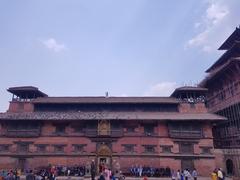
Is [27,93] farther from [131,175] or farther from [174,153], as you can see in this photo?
[174,153]

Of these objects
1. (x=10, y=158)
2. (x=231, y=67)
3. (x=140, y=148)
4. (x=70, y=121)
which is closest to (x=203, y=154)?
(x=140, y=148)

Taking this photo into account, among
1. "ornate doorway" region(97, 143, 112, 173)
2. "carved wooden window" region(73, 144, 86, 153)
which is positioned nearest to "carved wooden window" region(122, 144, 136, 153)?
"ornate doorway" region(97, 143, 112, 173)

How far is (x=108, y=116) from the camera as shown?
99.5 feet

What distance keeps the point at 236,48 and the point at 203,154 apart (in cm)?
1509

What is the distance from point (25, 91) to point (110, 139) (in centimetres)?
1494

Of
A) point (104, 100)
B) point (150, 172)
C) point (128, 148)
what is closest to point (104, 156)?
point (128, 148)

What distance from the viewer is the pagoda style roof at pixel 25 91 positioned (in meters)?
33.2

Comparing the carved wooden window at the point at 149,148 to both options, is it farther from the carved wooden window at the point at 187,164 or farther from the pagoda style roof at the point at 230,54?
the pagoda style roof at the point at 230,54

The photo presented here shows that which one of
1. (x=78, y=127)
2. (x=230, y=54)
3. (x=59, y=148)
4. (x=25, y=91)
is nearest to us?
(x=59, y=148)

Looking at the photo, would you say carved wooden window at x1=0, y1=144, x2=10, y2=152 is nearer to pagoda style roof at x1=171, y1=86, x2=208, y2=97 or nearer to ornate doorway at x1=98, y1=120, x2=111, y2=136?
ornate doorway at x1=98, y1=120, x2=111, y2=136

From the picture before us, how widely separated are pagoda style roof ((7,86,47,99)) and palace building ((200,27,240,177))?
88.4ft

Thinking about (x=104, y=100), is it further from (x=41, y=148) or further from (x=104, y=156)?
(x=41, y=148)

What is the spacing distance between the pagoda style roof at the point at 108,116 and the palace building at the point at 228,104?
2573 mm

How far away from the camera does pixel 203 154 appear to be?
28.8 metres
